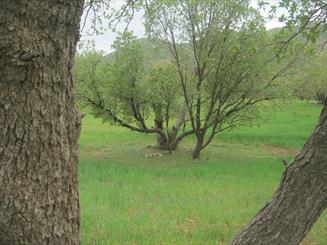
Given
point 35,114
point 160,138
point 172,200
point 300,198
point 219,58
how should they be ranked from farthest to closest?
point 160,138 → point 219,58 → point 172,200 → point 300,198 → point 35,114

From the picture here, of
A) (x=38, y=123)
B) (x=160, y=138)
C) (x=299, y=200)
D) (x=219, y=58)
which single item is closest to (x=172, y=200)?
(x=299, y=200)

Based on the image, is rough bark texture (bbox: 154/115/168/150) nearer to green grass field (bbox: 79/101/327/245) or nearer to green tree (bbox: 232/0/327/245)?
green grass field (bbox: 79/101/327/245)

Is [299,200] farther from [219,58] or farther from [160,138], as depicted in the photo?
[160,138]

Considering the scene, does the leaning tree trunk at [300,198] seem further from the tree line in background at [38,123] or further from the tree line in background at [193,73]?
the tree line in background at [193,73]

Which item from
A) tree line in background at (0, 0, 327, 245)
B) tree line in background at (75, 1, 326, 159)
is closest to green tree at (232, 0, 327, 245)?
tree line in background at (0, 0, 327, 245)

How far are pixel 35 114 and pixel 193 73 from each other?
17.6 meters

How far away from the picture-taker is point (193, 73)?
1923 cm

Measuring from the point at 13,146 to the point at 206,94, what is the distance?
1752 cm

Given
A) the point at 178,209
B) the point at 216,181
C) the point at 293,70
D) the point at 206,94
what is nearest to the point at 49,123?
the point at 178,209

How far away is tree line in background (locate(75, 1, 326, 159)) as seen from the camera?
17.8m

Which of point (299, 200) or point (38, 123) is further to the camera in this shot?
point (299, 200)

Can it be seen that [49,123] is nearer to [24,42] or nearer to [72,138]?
[72,138]

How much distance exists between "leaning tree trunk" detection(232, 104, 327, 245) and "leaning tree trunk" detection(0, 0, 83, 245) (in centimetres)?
144

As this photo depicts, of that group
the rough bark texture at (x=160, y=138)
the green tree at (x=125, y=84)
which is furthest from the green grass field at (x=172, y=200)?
the green tree at (x=125, y=84)
